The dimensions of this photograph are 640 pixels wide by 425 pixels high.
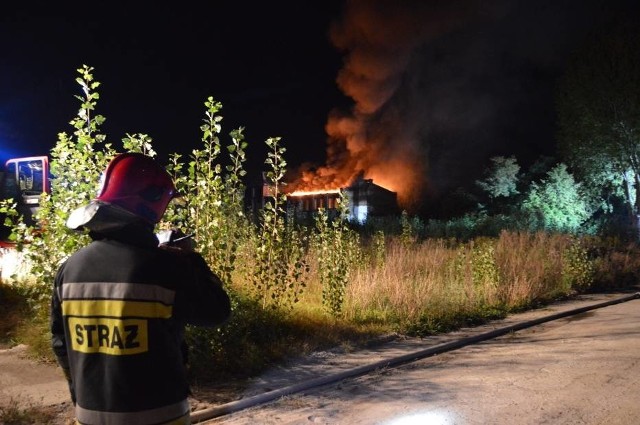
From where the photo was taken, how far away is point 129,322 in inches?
74.6

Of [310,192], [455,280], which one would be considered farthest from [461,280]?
[310,192]

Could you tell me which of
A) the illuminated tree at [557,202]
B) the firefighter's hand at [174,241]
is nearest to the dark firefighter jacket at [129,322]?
the firefighter's hand at [174,241]

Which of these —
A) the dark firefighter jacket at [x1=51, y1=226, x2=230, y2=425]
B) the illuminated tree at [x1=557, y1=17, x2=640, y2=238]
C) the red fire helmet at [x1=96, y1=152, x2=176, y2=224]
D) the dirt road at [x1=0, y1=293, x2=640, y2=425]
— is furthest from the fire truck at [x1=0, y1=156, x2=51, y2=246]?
the illuminated tree at [x1=557, y1=17, x2=640, y2=238]

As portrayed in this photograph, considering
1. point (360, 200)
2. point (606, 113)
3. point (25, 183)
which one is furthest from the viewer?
point (360, 200)

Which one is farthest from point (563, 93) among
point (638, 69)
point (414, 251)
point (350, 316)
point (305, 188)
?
point (350, 316)

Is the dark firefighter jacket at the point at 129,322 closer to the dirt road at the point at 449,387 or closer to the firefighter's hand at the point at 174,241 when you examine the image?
the firefighter's hand at the point at 174,241

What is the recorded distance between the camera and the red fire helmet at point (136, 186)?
2.07 meters

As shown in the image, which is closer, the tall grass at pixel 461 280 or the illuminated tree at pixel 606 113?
the tall grass at pixel 461 280

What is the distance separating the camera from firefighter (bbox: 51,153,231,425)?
1.90m

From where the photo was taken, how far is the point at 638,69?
23.2m

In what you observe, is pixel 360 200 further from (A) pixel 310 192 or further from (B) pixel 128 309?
(B) pixel 128 309

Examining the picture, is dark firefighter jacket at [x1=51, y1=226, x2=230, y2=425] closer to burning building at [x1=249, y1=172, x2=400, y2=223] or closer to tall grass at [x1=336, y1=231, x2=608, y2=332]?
tall grass at [x1=336, y1=231, x2=608, y2=332]

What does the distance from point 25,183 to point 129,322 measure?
10886 millimetres

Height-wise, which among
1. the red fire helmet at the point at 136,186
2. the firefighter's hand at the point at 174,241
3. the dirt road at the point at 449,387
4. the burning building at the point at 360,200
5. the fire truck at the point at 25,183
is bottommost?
the dirt road at the point at 449,387
